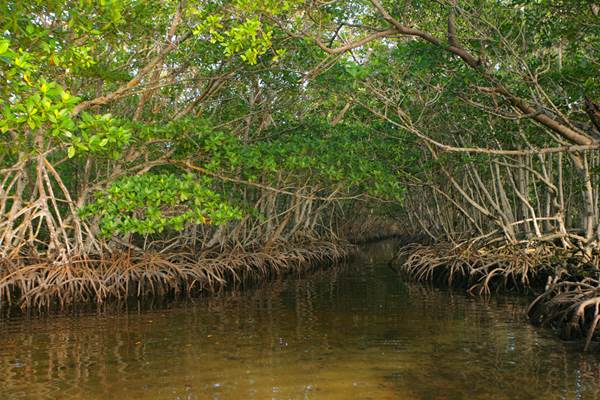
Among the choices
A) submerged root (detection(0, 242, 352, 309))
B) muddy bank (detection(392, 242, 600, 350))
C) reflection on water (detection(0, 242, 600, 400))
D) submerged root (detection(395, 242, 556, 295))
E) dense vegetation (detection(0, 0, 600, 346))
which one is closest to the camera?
reflection on water (detection(0, 242, 600, 400))

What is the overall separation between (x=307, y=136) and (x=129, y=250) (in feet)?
15.5

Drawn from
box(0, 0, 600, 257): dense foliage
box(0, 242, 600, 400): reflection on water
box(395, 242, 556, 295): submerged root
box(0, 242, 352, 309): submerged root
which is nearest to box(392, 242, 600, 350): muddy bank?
box(395, 242, 556, 295): submerged root

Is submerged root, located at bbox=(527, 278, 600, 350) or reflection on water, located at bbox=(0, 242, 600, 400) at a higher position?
submerged root, located at bbox=(527, 278, 600, 350)

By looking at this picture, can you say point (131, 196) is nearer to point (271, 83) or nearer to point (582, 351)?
point (271, 83)

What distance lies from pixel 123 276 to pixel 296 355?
498 cm

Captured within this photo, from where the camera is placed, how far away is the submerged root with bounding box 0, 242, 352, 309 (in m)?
9.18

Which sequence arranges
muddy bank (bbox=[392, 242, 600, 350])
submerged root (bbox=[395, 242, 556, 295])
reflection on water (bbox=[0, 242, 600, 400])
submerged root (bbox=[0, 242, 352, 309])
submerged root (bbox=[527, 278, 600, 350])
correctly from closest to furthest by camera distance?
reflection on water (bbox=[0, 242, 600, 400]), submerged root (bbox=[527, 278, 600, 350]), muddy bank (bbox=[392, 242, 600, 350]), submerged root (bbox=[0, 242, 352, 309]), submerged root (bbox=[395, 242, 556, 295])

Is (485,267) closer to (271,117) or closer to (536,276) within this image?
(536,276)

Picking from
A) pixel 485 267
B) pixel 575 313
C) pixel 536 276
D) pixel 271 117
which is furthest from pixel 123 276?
pixel 536 276

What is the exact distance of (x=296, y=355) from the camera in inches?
252

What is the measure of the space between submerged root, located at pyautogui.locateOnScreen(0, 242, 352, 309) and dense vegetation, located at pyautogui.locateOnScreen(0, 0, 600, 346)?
6cm

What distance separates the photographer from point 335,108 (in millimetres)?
15797

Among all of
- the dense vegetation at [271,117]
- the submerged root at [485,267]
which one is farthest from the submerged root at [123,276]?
the submerged root at [485,267]

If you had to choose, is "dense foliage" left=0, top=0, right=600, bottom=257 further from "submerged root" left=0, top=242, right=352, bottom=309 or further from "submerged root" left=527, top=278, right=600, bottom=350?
"submerged root" left=527, top=278, right=600, bottom=350
